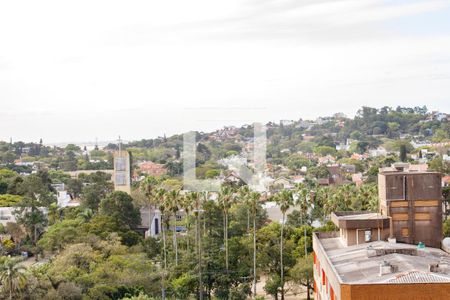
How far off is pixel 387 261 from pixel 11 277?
16.6 m

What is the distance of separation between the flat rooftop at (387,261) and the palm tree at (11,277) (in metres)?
13.5

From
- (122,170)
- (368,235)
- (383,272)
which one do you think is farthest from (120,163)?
(383,272)

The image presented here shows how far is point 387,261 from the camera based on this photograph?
952 inches

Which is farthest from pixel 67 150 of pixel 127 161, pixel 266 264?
pixel 266 264

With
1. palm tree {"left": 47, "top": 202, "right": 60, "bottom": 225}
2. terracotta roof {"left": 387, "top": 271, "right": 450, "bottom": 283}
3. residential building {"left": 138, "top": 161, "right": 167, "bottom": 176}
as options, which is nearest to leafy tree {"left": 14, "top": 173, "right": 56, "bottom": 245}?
palm tree {"left": 47, "top": 202, "right": 60, "bottom": 225}

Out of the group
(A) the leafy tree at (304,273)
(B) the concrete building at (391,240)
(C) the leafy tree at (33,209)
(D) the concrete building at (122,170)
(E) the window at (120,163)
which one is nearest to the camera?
(B) the concrete building at (391,240)

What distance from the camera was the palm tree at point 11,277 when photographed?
3153 cm

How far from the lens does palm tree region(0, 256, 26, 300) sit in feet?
103

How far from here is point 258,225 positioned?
62.0 metres

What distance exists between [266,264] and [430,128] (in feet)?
528

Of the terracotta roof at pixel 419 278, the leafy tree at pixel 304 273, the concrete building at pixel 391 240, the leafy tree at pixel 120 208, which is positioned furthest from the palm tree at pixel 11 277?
the leafy tree at pixel 120 208

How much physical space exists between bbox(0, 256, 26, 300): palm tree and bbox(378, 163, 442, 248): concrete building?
16342 millimetres

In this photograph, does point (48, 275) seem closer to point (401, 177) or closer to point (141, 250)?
point (141, 250)

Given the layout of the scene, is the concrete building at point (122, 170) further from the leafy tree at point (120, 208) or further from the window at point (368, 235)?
the window at point (368, 235)
